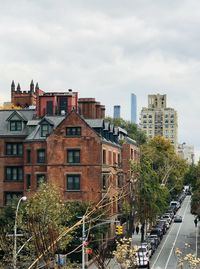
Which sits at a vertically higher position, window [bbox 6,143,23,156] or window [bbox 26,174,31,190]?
window [bbox 6,143,23,156]

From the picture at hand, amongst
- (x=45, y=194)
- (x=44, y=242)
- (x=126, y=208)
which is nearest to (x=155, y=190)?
(x=126, y=208)

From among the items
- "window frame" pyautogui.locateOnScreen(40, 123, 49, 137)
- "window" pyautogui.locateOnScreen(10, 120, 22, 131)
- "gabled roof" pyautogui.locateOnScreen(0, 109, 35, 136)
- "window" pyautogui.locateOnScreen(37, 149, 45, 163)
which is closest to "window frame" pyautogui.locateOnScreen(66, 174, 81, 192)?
"window" pyautogui.locateOnScreen(37, 149, 45, 163)

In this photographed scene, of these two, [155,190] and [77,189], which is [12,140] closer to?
[77,189]

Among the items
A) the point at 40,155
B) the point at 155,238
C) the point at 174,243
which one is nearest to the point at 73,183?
the point at 40,155

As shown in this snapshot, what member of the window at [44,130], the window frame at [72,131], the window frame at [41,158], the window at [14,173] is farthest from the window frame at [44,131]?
the window at [14,173]

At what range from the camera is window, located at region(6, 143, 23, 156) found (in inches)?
2685

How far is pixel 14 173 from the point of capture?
67.6 m

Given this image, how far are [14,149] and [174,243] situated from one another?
22722 millimetres

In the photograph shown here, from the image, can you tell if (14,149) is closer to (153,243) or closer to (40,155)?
(40,155)

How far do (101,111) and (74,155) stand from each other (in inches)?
577

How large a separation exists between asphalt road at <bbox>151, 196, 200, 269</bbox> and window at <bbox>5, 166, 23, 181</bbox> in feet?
58.0

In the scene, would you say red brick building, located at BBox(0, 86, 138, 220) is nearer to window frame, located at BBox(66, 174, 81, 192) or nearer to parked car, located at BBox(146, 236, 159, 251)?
window frame, located at BBox(66, 174, 81, 192)

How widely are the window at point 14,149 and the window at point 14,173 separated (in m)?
1.63

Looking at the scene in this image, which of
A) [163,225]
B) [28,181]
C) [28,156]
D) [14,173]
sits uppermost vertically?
[28,156]
